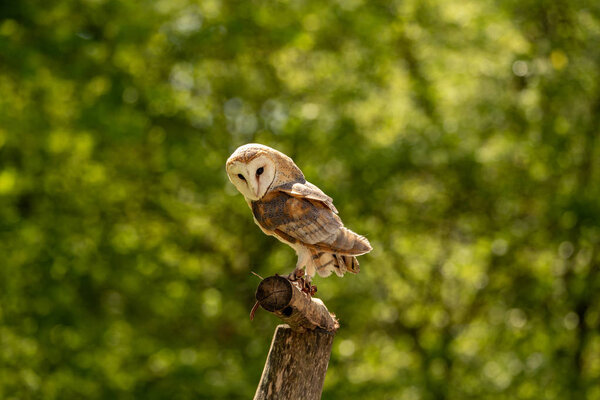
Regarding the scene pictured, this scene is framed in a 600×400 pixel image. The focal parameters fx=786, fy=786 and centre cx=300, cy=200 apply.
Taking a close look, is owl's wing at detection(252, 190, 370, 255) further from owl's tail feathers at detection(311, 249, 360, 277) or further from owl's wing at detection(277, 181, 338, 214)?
owl's tail feathers at detection(311, 249, 360, 277)

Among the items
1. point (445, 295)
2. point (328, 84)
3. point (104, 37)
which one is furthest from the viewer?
point (445, 295)

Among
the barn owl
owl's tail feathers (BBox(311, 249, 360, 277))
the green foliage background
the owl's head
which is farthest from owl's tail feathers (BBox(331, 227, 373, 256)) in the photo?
the green foliage background

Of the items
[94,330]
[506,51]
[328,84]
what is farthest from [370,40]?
[94,330]

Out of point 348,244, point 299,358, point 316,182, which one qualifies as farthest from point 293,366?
point 316,182

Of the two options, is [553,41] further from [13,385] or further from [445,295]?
[13,385]

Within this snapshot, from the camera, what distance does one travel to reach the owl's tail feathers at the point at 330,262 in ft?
9.46

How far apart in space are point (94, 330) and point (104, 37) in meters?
2.60

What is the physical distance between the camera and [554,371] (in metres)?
7.45

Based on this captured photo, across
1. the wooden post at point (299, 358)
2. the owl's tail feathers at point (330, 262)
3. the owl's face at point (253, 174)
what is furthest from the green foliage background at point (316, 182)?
the owl's face at point (253, 174)

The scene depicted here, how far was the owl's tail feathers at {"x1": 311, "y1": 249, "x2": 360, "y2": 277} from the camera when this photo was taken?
2.88m

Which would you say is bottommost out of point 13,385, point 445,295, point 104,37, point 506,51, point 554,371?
point 13,385

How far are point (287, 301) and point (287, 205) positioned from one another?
1.16ft

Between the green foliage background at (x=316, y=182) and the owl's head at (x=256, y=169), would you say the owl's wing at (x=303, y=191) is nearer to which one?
the owl's head at (x=256, y=169)

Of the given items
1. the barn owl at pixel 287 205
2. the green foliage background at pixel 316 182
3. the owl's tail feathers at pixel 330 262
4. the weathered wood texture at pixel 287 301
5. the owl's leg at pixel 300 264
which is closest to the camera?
the weathered wood texture at pixel 287 301
